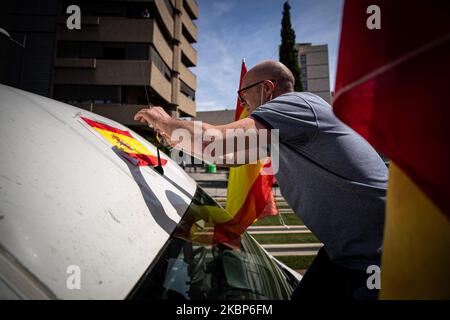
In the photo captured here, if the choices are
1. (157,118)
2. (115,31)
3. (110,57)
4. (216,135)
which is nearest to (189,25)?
(115,31)

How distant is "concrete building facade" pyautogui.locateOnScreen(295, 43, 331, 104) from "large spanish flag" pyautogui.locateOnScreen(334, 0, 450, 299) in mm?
47590

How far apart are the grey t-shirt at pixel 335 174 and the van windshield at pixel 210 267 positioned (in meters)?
0.46

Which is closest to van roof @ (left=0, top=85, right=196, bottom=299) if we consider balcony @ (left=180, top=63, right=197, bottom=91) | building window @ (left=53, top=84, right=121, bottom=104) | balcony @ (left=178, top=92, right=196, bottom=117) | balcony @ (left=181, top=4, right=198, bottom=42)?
building window @ (left=53, top=84, right=121, bottom=104)

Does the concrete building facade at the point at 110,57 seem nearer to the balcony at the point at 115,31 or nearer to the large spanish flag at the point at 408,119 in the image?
the balcony at the point at 115,31

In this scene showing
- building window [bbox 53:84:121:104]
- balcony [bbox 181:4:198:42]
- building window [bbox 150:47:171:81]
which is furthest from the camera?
balcony [bbox 181:4:198:42]

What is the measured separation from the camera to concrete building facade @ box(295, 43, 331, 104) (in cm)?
4475

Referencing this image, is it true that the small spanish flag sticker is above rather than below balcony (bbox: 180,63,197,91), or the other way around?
below

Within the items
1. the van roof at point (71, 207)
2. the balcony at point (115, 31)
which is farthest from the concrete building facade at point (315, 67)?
the van roof at point (71, 207)

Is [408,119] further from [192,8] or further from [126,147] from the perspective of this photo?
[192,8]

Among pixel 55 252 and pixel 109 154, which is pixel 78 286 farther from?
pixel 109 154

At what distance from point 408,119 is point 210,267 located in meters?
1.10

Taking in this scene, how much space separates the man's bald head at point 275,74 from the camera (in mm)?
1690

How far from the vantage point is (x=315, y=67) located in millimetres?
45750

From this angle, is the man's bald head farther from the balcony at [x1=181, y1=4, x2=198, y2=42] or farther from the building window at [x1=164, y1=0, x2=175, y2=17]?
the balcony at [x1=181, y1=4, x2=198, y2=42]
